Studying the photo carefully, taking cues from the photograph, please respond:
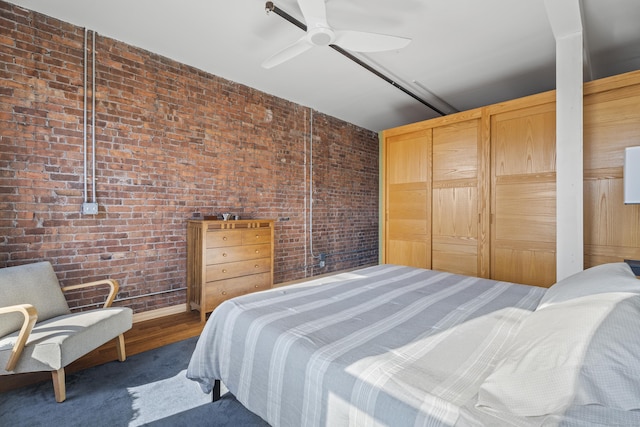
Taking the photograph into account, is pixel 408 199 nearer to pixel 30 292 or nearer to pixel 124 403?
pixel 124 403

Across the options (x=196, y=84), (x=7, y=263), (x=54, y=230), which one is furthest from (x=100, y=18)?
(x=7, y=263)

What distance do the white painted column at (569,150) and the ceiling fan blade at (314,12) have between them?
201 cm

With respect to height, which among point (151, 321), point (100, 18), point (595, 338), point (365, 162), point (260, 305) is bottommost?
point (151, 321)

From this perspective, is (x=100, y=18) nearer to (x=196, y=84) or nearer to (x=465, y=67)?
(x=196, y=84)

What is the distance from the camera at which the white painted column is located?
2506 mm

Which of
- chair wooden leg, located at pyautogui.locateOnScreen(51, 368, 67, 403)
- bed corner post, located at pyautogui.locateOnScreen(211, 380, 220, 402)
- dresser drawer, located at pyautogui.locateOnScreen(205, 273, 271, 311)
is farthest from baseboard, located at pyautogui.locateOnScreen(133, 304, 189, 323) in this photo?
bed corner post, located at pyautogui.locateOnScreen(211, 380, 220, 402)

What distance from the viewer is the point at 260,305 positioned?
1597 mm

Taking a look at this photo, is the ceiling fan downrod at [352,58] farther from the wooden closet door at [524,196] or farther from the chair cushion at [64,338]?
the chair cushion at [64,338]

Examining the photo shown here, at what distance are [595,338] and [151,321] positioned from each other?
3.43m

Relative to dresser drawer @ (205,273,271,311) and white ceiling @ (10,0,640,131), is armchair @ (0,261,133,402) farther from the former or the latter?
white ceiling @ (10,0,640,131)

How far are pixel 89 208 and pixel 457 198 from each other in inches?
152

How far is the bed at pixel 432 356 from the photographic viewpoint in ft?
2.49

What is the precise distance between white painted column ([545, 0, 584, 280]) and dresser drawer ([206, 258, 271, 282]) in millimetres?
2951

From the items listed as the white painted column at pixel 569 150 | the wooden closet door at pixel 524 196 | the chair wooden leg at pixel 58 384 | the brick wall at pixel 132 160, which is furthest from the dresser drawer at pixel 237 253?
the white painted column at pixel 569 150
